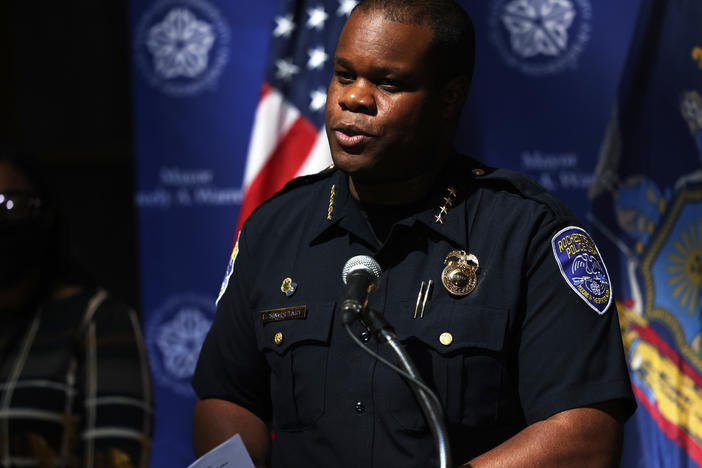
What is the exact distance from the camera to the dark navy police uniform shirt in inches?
56.5

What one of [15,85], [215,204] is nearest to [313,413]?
[215,204]

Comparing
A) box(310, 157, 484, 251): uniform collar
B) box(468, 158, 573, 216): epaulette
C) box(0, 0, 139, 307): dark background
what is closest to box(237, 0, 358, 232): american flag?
box(0, 0, 139, 307): dark background

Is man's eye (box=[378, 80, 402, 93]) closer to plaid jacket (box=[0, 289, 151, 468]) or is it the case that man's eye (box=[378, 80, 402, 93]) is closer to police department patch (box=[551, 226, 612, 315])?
police department patch (box=[551, 226, 612, 315])

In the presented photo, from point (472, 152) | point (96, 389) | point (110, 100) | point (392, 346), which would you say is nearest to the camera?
point (392, 346)

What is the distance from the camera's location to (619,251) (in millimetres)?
2621

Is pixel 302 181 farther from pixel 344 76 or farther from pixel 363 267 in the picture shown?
pixel 363 267

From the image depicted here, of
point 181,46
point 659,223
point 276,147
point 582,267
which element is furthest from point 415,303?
point 181,46

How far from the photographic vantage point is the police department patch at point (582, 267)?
145 centimetres

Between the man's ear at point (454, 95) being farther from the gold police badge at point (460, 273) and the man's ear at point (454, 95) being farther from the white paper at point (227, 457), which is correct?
the white paper at point (227, 457)

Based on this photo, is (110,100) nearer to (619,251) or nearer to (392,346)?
(619,251)

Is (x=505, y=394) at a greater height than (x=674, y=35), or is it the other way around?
(x=674, y=35)

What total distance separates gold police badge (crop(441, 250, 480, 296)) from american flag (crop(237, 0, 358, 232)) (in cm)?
160

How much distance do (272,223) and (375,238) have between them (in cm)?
24

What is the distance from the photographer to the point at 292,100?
3.20m
